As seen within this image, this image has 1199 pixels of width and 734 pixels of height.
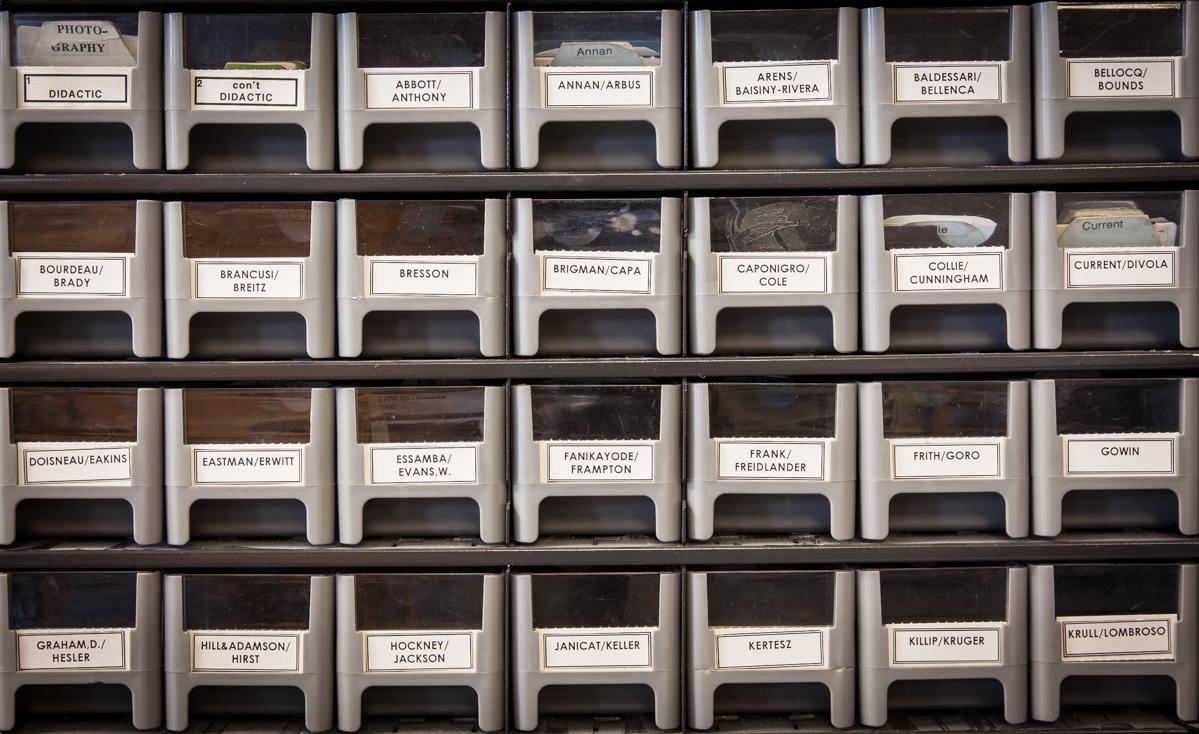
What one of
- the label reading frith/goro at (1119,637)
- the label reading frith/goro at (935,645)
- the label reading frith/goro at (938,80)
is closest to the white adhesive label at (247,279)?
the label reading frith/goro at (938,80)

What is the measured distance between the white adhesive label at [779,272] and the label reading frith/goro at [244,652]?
86cm

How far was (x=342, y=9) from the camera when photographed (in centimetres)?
115

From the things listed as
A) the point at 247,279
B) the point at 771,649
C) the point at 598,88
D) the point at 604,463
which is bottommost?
the point at 771,649

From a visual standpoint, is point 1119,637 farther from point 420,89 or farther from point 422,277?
point 420,89

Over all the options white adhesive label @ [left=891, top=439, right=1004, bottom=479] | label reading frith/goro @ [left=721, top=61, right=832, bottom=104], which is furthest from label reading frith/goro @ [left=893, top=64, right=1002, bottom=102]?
white adhesive label @ [left=891, top=439, right=1004, bottom=479]

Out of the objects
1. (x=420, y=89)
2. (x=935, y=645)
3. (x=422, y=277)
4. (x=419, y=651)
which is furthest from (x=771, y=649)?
(x=420, y=89)

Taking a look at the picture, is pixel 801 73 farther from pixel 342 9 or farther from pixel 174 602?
pixel 174 602

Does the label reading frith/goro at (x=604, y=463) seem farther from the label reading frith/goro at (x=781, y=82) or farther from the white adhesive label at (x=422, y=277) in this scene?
the label reading frith/goro at (x=781, y=82)

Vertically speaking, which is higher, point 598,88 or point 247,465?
point 598,88

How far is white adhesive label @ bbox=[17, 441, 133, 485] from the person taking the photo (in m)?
1.13

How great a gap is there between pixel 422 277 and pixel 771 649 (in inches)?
30.1

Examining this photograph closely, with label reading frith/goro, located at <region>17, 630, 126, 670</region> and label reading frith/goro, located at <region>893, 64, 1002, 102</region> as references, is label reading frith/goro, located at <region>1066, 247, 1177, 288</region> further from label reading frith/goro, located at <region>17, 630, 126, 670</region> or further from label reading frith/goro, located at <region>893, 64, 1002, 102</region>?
label reading frith/goro, located at <region>17, 630, 126, 670</region>

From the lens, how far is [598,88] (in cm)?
112

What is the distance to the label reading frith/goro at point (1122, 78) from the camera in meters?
1.12
